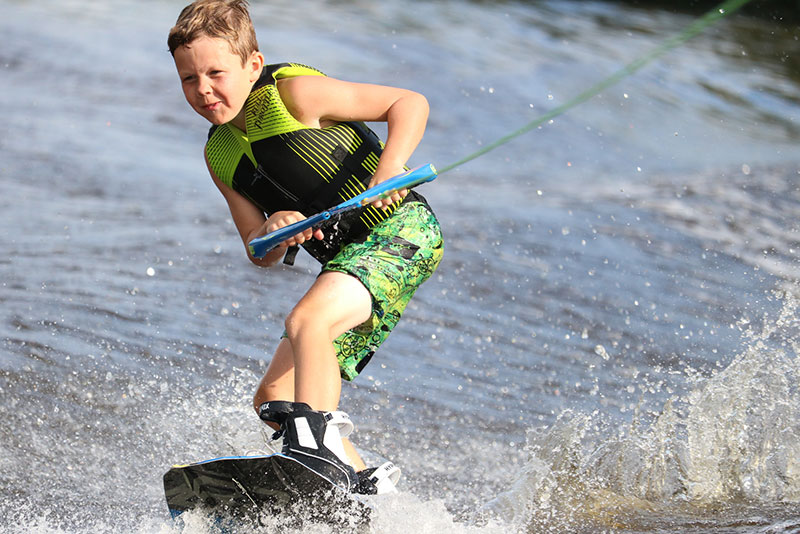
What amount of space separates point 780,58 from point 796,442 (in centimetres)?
1237

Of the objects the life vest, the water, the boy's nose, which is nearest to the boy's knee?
the life vest

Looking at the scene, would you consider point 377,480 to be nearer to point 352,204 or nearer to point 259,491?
point 259,491

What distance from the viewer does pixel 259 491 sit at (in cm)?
290

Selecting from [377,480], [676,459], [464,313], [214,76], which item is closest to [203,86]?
[214,76]

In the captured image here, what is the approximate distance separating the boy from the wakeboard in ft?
0.17

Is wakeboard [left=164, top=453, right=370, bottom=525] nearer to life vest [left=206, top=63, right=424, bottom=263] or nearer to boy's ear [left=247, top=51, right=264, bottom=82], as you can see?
life vest [left=206, top=63, right=424, bottom=263]

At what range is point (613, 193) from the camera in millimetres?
8367

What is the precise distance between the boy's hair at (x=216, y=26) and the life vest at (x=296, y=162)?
164 mm

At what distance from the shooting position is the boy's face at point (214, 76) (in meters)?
2.98

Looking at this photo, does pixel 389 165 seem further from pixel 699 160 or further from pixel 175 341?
pixel 699 160

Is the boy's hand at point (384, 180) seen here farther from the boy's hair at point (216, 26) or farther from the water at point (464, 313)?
the water at point (464, 313)

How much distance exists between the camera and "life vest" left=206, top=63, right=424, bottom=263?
3205mm

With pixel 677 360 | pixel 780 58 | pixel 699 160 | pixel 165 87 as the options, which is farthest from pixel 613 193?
pixel 780 58

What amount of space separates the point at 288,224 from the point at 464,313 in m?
2.73
